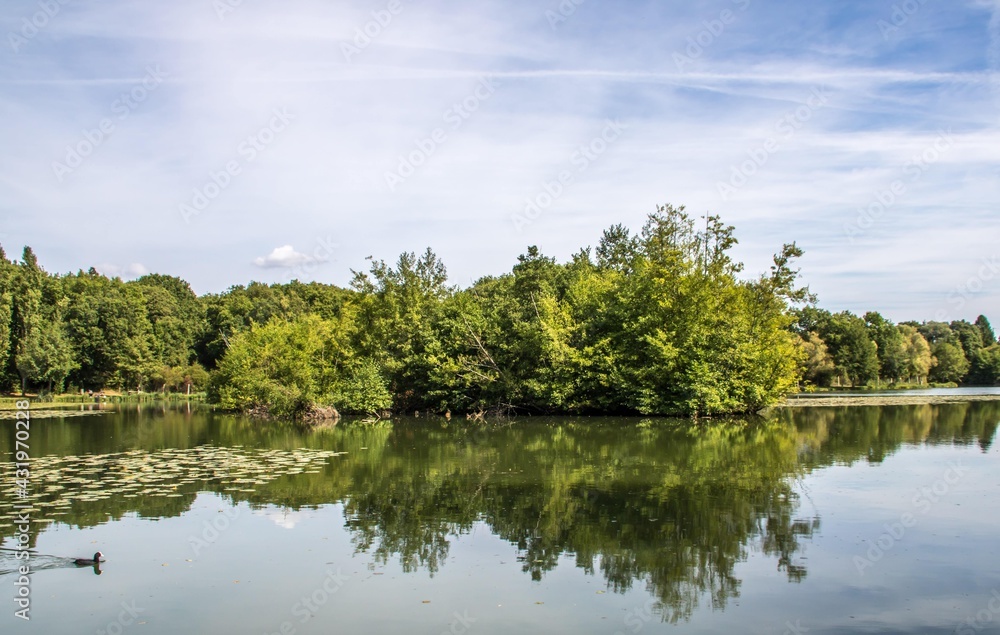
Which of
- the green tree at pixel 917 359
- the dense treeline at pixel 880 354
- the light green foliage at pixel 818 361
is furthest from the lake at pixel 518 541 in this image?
the green tree at pixel 917 359

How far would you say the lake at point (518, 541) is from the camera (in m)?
7.67

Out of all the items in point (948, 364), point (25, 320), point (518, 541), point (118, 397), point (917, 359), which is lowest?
point (118, 397)

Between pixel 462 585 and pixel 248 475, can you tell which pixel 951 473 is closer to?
pixel 462 585

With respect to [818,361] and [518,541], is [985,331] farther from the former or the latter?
[518,541]

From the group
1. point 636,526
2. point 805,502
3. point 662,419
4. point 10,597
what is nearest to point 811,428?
point 662,419

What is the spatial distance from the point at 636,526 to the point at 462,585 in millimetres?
3681

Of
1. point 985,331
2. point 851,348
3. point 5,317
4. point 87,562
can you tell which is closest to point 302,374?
point 87,562

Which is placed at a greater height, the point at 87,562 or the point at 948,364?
the point at 948,364

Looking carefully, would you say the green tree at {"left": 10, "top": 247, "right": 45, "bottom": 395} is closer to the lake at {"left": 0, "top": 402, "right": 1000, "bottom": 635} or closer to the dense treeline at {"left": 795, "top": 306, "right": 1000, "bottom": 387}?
the lake at {"left": 0, "top": 402, "right": 1000, "bottom": 635}

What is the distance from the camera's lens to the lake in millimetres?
7672

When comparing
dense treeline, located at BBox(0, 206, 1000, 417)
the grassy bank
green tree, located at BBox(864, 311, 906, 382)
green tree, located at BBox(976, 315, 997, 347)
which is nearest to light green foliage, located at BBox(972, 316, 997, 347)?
green tree, located at BBox(976, 315, 997, 347)

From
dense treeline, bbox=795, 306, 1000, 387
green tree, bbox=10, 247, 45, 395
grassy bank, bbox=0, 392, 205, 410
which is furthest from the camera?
dense treeline, bbox=795, 306, 1000, 387

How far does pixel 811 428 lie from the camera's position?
92.8 ft

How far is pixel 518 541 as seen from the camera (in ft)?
35.1
